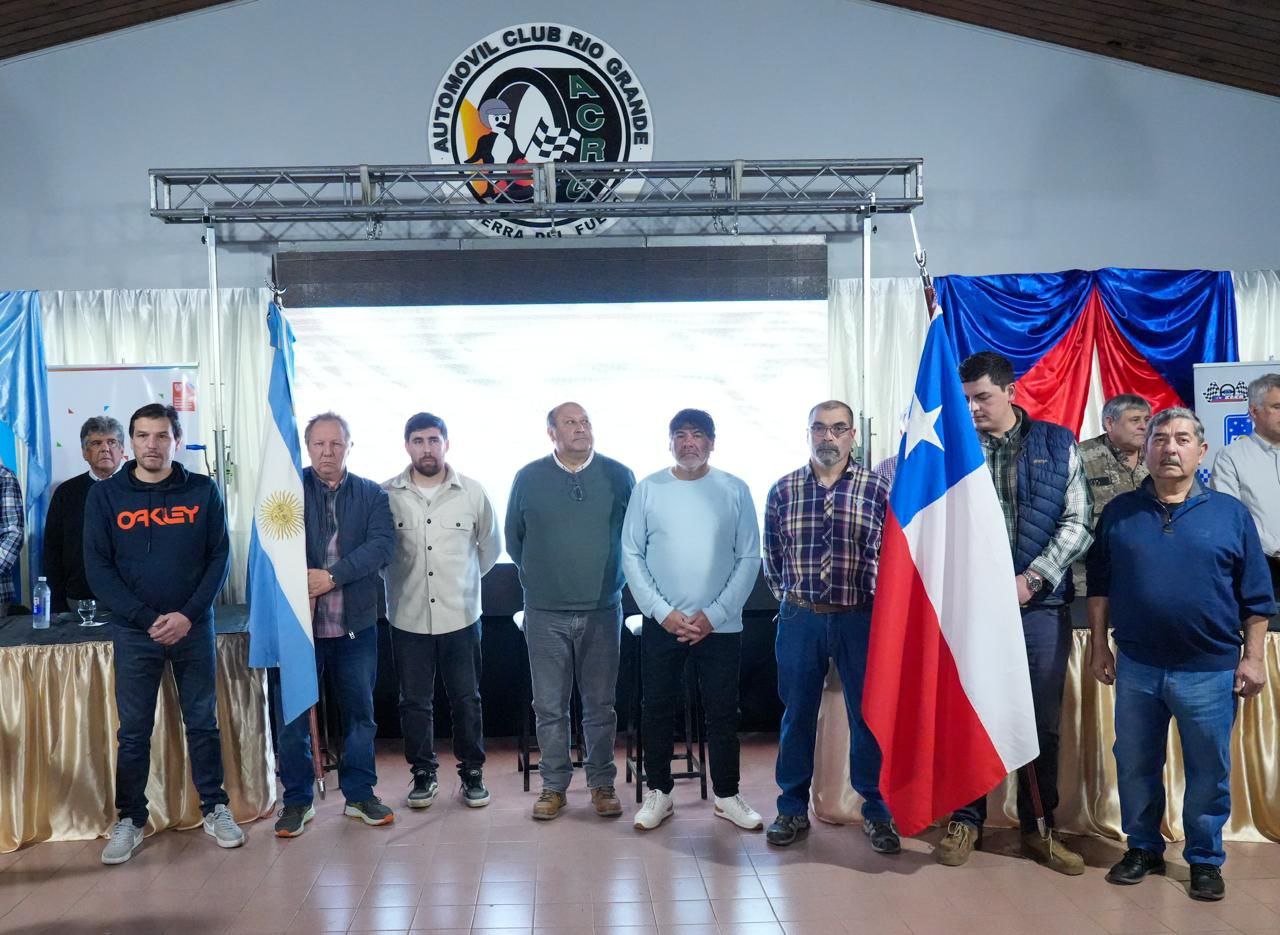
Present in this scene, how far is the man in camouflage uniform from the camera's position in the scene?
14.4 feet

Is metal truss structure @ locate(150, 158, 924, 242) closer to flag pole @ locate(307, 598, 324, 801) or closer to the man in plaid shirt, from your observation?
the man in plaid shirt

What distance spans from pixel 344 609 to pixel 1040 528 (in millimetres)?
2410

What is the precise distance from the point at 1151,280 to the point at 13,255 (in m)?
6.46

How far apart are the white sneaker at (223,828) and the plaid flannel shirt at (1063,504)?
2821 millimetres

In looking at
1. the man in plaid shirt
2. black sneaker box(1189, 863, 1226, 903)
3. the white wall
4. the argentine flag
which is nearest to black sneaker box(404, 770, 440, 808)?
the argentine flag

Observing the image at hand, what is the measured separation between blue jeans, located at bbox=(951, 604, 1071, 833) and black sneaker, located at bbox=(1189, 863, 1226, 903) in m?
0.45

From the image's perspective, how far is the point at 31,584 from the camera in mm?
5746

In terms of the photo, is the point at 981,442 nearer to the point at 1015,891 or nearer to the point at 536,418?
the point at 1015,891

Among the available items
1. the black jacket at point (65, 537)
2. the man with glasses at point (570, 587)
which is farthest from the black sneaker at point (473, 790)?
the black jacket at point (65, 537)

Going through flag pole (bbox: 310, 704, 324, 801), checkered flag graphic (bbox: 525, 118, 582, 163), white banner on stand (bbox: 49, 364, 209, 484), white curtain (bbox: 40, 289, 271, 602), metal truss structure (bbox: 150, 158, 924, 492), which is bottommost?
flag pole (bbox: 310, 704, 324, 801)

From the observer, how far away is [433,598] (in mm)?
4051

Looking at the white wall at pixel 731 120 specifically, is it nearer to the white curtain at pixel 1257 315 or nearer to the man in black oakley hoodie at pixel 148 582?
the white curtain at pixel 1257 315

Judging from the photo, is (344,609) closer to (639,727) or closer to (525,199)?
(639,727)

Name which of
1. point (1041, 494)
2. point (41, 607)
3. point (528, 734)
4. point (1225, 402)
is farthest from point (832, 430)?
point (1225, 402)
